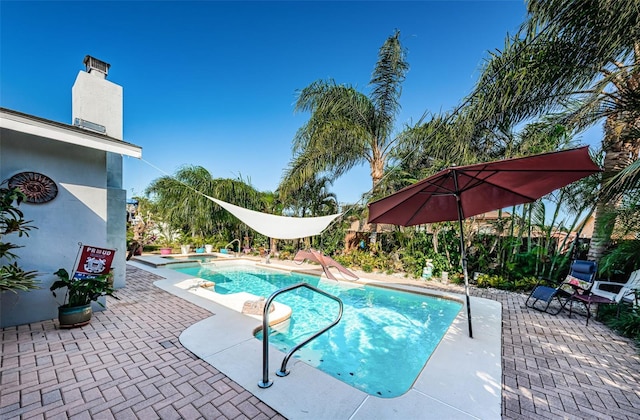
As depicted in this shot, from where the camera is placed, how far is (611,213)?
4.80m

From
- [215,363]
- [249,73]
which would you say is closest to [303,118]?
[249,73]

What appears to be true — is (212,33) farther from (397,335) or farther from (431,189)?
(397,335)

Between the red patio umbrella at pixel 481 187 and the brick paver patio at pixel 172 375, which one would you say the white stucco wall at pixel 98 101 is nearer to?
the brick paver patio at pixel 172 375

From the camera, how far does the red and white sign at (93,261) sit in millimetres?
3506

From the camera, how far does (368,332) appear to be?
14.6 feet

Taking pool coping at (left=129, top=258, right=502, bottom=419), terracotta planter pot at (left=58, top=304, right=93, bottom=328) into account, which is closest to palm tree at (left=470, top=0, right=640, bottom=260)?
pool coping at (left=129, top=258, right=502, bottom=419)

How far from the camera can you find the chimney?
4.54 m

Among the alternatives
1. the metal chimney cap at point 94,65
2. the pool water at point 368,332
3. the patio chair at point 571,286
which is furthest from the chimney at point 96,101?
the patio chair at point 571,286

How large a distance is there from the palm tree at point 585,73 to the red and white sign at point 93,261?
669 cm

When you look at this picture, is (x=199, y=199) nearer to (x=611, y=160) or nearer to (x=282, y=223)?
(x=282, y=223)

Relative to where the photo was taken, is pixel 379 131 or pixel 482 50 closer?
pixel 482 50

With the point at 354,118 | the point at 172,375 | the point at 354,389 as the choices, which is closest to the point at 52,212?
the point at 172,375

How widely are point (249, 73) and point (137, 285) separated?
316 inches

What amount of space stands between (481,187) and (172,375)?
4498mm
